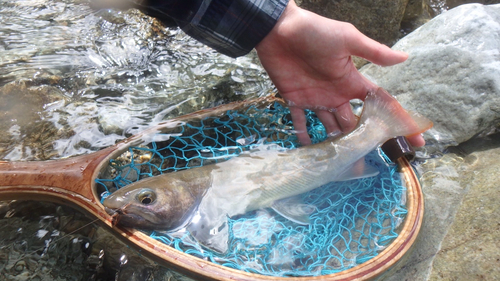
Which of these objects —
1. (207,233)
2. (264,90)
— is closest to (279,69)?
(264,90)

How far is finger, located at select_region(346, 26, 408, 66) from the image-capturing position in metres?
2.78

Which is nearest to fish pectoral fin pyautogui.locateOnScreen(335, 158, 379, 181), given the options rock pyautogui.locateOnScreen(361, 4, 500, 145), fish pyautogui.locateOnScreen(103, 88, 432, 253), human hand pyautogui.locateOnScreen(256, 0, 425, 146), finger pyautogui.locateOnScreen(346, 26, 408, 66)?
fish pyautogui.locateOnScreen(103, 88, 432, 253)

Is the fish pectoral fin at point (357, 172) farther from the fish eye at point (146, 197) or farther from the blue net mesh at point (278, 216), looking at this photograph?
the fish eye at point (146, 197)

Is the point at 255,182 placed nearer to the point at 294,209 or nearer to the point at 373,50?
the point at 294,209

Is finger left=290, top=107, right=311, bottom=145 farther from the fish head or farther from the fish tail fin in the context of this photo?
the fish head

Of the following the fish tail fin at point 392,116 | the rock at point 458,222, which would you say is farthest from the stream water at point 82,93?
the rock at point 458,222

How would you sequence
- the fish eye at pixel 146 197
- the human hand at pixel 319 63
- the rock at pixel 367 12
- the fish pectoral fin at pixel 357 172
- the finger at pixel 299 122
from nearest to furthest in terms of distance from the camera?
the fish eye at pixel 146 197 < the human hand at pixel 319 63 < the fish pectoral fin at pixel 357 172 < the finger at pixel 299 122 < the rock at pixel 367 12

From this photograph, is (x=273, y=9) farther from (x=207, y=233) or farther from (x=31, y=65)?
(x=31, y=65)

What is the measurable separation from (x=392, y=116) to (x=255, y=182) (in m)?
1.34

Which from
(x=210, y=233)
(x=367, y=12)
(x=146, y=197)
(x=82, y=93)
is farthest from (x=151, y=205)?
(x=367, y=12)

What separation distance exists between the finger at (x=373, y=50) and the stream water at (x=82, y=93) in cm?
157

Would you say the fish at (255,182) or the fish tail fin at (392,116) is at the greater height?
the fish tail fin at (392,116)

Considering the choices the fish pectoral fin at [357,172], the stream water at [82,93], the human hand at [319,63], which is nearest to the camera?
the stream water at [82,93]

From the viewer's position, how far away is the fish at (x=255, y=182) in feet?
7.70
